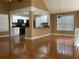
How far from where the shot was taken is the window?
34.5ft

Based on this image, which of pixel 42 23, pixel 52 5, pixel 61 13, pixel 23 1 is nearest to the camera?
pixel 23 1

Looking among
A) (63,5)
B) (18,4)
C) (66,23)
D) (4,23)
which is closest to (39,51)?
(18,4)

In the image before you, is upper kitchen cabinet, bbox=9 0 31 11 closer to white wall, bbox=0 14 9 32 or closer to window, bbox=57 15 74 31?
white wall, bbox=0 14 9 32

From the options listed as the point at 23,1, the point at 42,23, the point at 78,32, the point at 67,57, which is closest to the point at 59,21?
the point at 42,23

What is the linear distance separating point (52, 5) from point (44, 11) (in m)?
1.02

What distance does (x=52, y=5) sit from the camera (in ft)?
33.1

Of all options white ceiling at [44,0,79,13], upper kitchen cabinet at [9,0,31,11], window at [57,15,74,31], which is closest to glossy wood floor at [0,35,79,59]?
upper kitchen cabinet at [9,0,31,11]

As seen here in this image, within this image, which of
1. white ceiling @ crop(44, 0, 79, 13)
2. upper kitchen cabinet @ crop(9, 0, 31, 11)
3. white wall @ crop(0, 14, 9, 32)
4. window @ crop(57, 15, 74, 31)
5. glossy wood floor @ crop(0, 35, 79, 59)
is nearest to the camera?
glossy wood floor @ crop(0, 35, 79, 59)

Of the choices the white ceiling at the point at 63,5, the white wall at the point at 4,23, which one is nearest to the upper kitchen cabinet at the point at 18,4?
the white wall at the point at 4,23

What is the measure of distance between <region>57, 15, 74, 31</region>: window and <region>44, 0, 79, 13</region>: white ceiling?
0.91 m

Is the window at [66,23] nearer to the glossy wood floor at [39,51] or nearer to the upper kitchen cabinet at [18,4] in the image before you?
the upper kitchen cabinet at [18,4]

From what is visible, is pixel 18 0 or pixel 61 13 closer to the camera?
pixel 18 0

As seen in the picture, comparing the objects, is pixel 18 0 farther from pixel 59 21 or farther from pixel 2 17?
pixel 59 21

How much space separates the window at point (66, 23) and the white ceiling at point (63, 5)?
0.91 meters
